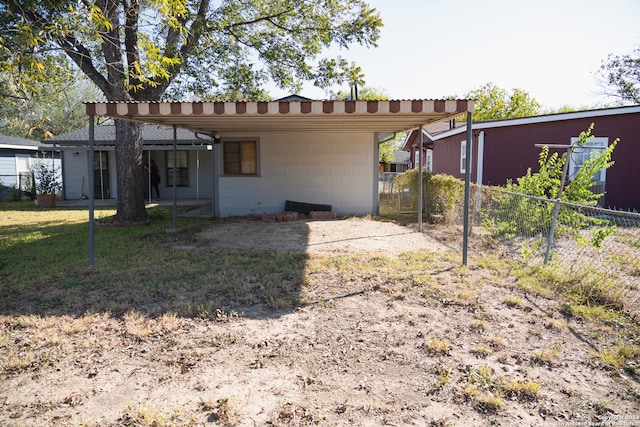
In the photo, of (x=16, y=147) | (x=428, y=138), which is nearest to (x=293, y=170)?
(x=428, y=138)

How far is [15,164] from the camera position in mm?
20203

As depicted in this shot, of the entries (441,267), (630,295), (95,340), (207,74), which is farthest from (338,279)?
(207,74)

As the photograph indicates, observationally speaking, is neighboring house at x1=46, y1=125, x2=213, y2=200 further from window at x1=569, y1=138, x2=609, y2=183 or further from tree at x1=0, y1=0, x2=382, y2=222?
window at x1=569, y1=138, x2=609, y2=183

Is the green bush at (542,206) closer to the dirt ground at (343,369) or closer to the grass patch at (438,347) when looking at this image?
the dirt ground at (343,369)

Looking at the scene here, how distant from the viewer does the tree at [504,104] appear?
3534 centimetres

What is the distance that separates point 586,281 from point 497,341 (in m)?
2.23

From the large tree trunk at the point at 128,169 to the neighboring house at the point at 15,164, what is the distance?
10.7m

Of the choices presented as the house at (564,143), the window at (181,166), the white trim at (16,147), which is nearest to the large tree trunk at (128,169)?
the window at (181,166)

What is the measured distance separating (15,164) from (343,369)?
22387mm

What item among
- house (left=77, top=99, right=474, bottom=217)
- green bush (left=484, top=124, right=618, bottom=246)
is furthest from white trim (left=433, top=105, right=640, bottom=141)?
green bush (left=484, top=124, right=618, bottom=246)

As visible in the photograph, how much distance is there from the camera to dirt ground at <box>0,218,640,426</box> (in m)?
2.72

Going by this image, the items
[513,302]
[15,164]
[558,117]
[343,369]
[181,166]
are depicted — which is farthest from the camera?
[15,164]

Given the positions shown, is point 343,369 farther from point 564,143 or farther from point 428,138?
point 428,138

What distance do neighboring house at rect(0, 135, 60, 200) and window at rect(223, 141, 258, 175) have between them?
11.4 metres
